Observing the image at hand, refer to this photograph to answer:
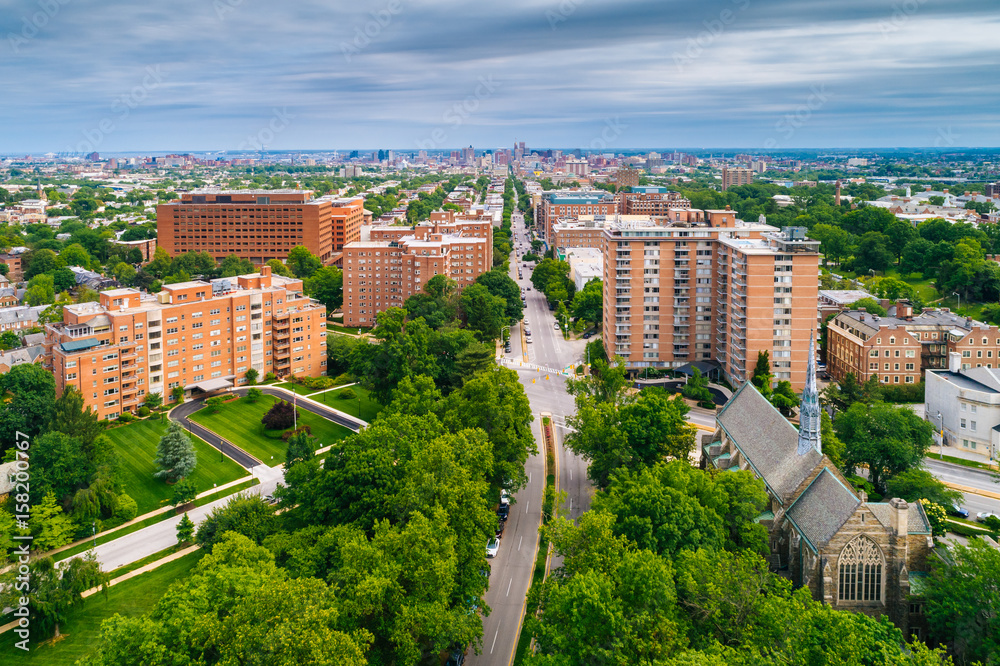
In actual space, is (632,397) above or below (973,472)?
above

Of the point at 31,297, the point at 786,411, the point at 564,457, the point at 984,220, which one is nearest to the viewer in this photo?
the point at 564,457

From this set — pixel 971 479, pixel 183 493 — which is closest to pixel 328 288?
pixel 183 493

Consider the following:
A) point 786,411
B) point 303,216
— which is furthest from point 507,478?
point 303,216

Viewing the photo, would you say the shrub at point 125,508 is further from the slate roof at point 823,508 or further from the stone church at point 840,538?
the slate roof at point 823,508

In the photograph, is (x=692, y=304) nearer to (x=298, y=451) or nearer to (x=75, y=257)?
(x=298, y=451)

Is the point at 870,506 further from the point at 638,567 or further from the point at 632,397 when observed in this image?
the point at 632,397

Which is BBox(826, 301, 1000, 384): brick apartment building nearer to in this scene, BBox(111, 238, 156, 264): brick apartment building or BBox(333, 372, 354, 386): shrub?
BBox(333, 372, 354, 386): shrub
